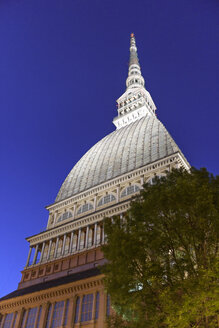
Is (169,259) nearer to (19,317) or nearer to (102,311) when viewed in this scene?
(102,311)

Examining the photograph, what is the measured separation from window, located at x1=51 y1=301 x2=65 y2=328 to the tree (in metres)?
19.8

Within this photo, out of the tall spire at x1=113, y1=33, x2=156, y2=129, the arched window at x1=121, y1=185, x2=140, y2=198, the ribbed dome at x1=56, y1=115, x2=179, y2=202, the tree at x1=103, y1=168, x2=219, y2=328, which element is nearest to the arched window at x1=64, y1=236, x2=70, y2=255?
the ribbed dome at x1=56, y1=115, x2=179, y2=202

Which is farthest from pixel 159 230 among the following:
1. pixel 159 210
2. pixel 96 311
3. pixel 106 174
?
pixel 106 174

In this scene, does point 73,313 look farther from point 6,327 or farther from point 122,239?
point 122,239

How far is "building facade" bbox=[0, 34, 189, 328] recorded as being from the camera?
36875 mm

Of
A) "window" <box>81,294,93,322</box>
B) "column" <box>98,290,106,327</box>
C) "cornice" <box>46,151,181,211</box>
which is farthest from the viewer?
"cornice" <box>46,151,181,211</box>

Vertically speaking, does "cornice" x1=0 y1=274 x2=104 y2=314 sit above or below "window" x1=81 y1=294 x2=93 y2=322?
above

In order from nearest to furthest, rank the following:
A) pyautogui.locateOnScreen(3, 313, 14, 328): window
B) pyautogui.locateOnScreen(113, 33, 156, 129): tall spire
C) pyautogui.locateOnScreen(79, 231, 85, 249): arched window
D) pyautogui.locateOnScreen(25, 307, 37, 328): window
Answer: pyautogui.locateOnScreen(25, 307, 37, 328): window → pyautogui.locateOnScreen(3, 313, 14, 328): window → pyautogui.locateOnScreen(79, 231, 85, 249): arched window → pyautogui.locateOnScreen(113, 33, 156, 129): tall spire

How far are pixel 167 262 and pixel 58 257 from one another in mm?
33032

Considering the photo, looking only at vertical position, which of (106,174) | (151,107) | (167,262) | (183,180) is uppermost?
(151,107)

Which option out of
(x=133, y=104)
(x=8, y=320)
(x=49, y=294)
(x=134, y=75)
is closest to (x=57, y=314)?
(x=49, y=294)

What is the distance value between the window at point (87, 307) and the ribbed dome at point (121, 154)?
918 inches

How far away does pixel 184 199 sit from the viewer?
18.9 meters

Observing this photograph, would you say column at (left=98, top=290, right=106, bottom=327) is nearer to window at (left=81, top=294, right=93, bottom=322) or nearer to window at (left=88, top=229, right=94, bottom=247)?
window at (left=81, top=294, right=93, bottom=322)
